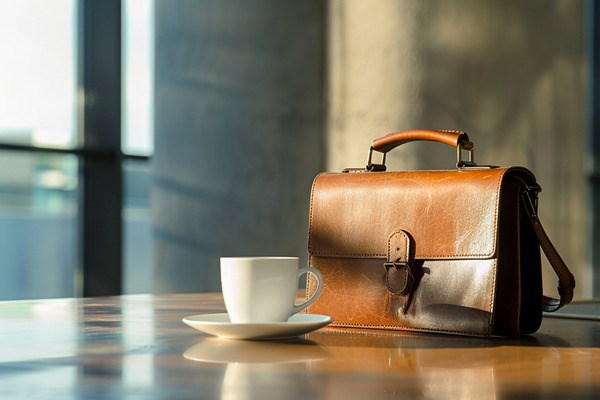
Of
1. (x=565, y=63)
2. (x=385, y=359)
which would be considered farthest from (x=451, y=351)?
(x=565, y=63)

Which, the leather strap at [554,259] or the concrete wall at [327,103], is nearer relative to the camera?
the leather strap at [554,259]

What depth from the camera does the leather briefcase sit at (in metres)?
0.96

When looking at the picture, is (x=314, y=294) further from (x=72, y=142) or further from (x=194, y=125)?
(x=72, y=142)

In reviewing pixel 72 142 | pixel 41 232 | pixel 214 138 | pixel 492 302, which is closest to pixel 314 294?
pixel 492 302

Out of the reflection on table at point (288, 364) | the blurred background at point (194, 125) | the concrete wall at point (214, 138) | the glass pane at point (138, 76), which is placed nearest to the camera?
the reflection on table at point (288, 364)

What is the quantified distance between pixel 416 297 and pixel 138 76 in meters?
3.82

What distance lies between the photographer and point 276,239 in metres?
4.48

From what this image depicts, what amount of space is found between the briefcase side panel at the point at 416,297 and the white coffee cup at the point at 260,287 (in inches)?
5.8

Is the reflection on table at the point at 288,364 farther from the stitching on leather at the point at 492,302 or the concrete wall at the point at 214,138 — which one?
the concrete wall at the point at 214,138

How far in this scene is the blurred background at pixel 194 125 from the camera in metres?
4.21

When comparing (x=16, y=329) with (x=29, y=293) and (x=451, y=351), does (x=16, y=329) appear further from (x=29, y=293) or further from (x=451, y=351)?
(x=29, y=293)

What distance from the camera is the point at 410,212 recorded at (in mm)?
1045

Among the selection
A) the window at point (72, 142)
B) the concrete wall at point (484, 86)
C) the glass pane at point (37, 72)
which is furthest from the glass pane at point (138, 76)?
the concrete wall at point (484, 86)

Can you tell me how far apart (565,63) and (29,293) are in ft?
9.32
